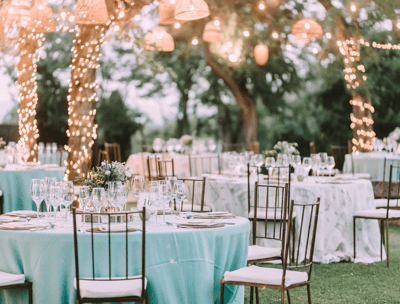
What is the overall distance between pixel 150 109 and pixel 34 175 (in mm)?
9879

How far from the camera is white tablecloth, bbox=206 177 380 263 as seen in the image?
222 inches

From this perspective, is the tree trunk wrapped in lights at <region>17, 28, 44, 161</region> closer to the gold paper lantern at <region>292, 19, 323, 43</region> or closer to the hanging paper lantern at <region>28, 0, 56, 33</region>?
the hanging paper lantern at <region>28, 0, 56, 33</region>

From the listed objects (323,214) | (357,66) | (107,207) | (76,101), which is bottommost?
(323,214)

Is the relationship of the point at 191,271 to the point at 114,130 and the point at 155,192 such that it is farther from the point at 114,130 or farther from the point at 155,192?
the point at 114,130

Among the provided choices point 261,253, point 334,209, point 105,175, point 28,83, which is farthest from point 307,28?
point 105,175

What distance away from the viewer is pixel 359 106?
420 inches

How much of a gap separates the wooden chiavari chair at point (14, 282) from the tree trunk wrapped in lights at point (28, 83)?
6008mm

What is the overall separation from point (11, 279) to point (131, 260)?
2.08 ft

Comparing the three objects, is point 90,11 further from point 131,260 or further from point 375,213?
point 375,213

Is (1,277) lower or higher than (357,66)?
lower

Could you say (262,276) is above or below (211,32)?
below

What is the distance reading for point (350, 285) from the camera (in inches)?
190

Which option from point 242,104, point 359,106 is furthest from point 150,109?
point 359,106

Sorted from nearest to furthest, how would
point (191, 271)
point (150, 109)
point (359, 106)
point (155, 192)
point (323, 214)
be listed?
point (191, 271) < point (155, 192) < point (323, 214) < point (359, 106) < point (150, 109)
